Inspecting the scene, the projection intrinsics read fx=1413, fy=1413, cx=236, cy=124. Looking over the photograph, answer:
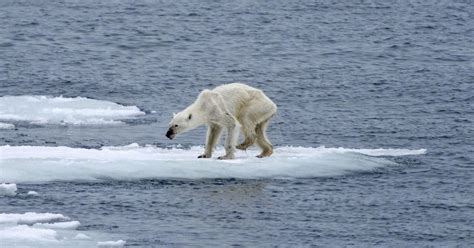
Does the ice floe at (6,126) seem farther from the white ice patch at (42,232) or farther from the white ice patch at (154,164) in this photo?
the white ice patch at (42,232)

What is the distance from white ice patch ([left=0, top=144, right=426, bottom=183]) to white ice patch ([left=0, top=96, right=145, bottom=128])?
5.43 meters

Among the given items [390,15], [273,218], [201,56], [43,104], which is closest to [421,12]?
[390,15]

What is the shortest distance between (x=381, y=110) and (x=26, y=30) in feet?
54.1

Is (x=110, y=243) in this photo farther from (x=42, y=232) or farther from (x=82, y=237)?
(x=42, y=232)

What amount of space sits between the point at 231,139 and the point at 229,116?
380 millimetres

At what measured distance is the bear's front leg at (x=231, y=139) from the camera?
74.7 feet

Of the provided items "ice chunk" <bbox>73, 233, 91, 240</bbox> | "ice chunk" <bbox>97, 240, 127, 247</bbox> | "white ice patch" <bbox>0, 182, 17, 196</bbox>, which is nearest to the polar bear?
"white ice patch" <bbox>0, 182, 17, 196</bbox>

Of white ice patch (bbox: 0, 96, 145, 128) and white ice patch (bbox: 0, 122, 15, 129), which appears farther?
white ice patch (bbox: 0, 96, 145, 128)

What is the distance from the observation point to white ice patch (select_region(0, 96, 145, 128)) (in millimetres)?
29094

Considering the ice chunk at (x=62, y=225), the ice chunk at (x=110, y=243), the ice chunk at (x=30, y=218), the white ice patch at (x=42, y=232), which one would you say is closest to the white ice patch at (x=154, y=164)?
the ice chunk at (x=30, y=218)

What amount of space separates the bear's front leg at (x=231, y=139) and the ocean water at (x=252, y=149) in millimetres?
229

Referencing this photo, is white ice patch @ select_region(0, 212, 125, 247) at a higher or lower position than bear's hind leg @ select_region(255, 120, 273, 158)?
lower

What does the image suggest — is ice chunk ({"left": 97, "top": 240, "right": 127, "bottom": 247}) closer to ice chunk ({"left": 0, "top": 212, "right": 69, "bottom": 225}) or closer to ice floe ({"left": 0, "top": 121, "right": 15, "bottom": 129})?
ice chunk ({"left": 0, "top": 212, "right": 69, "bottom": 225})

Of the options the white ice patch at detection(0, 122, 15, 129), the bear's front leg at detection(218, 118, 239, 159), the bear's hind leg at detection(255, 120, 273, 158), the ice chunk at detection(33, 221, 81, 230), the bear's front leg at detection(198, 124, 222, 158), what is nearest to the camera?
the ice chunk at detection(33, 221, 81, 230)
